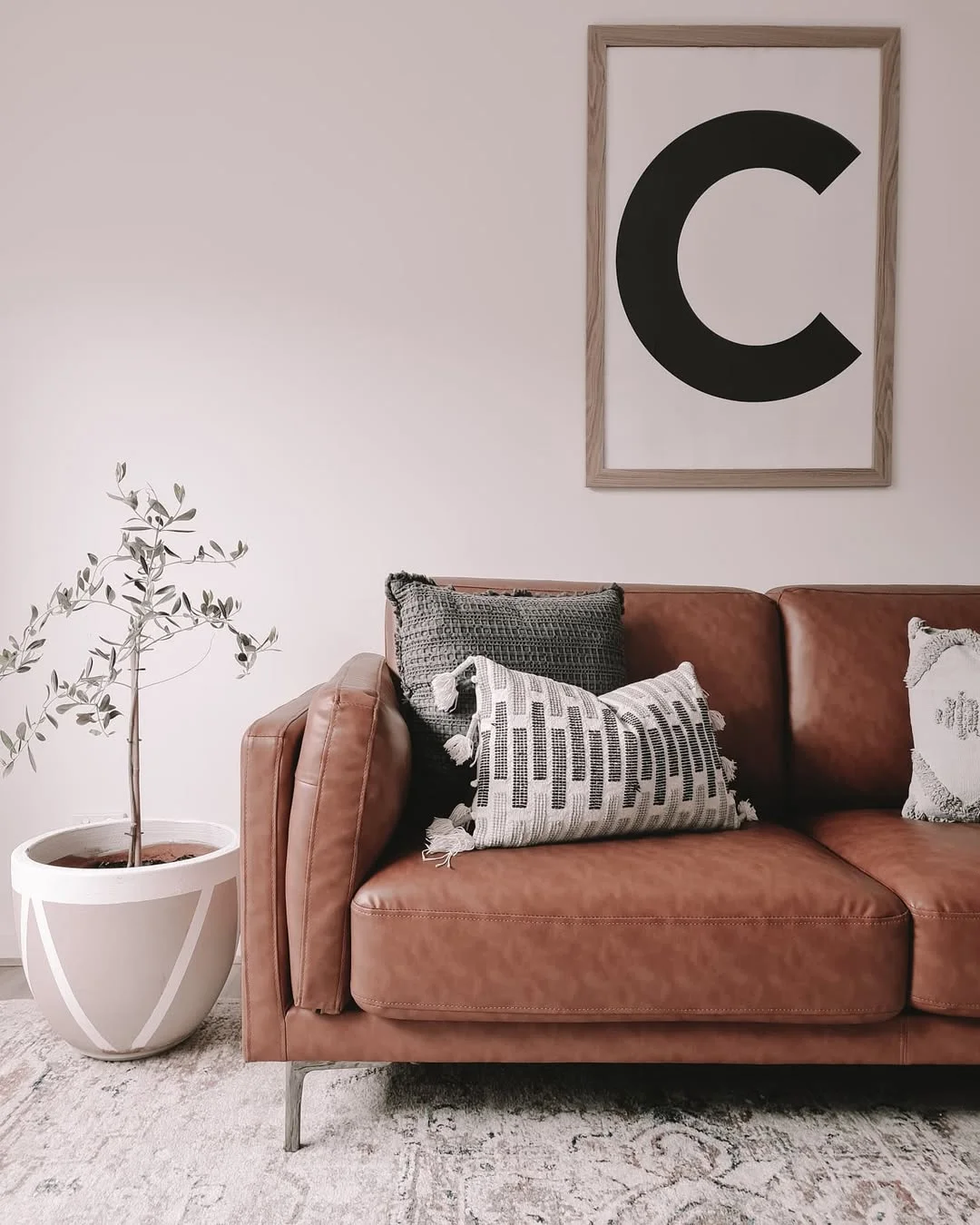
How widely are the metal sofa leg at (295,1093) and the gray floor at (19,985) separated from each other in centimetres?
64

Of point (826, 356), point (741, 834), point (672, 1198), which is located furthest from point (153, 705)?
point (826, 356)

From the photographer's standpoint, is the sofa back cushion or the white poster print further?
the white poster print

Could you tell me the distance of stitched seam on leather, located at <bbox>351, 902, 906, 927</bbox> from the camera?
4.72 feet

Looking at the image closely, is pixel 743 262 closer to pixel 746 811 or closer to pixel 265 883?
pixel 746 811

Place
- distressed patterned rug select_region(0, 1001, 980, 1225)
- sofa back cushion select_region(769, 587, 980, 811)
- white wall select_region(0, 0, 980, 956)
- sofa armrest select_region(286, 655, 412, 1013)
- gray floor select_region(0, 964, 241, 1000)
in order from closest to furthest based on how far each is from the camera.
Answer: distressed patterned rug select_region(0, 1001, 980, 1225) → sofa armrest select_region(286, 655, 412, 1013) → sofa back cushion select_region(769, 587, 980, 811) → gray floor select_region(0, 964, 241, 1000) → white wall select_region(0, 0, 980, 956)

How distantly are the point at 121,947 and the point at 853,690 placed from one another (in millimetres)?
1544

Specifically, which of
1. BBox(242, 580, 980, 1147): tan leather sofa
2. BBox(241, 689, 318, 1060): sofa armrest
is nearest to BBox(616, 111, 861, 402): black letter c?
BBox(242, 580, 980, 1147): tan leather sofa

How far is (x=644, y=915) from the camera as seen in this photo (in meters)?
1.44

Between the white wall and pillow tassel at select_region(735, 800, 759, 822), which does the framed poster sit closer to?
the white wall

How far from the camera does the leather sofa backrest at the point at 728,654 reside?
6.75 ft

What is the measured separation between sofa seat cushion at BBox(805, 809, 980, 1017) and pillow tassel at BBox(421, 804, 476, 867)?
0.67m

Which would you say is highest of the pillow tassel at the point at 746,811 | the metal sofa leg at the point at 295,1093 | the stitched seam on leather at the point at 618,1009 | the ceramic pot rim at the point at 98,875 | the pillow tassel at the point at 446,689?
the pillow tassel at the point at 446,689

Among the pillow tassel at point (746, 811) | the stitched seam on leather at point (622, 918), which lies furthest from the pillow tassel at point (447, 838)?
the pillow tassel at point (746, 811)

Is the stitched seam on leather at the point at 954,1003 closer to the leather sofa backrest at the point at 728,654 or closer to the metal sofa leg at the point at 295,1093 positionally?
the leather sofa backrest at the point at 728,654
